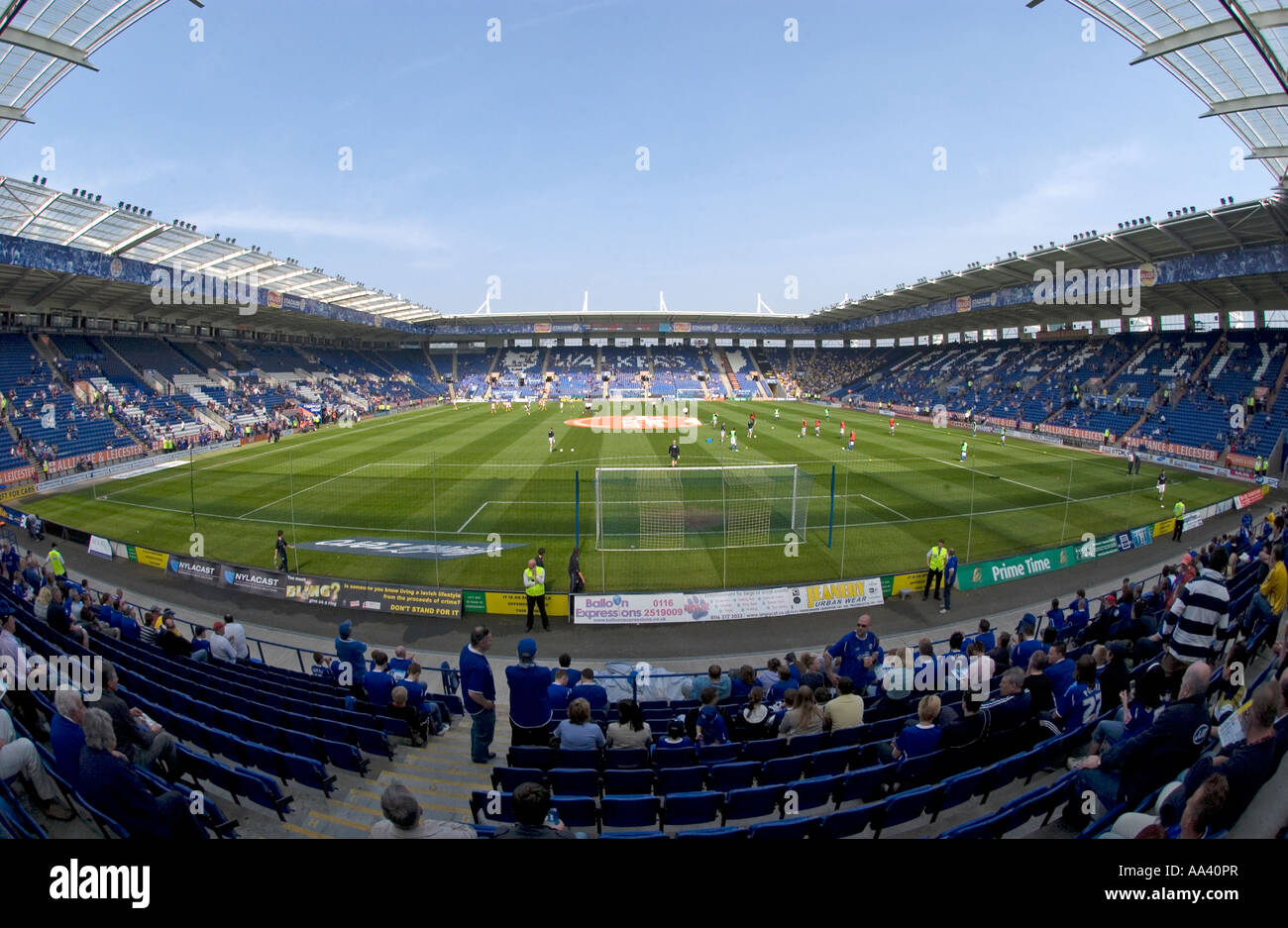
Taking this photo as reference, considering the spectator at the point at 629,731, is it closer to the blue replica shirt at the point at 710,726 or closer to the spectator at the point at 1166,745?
the blue replica shirt at the point at 710,726

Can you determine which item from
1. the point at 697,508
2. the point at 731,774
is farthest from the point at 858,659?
the point at 697,508

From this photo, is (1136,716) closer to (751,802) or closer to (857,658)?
(857,658)

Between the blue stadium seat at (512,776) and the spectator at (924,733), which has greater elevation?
the spectator at (924,733)

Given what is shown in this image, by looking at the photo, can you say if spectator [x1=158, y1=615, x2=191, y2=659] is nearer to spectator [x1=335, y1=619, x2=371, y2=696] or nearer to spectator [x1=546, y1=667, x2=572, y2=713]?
spectator [x1=335, y1=619, x2=371, y2=696]

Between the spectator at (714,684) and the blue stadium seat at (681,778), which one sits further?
the spectator at (714,684)

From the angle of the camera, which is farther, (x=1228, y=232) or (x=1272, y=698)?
(x=1228, y=232)

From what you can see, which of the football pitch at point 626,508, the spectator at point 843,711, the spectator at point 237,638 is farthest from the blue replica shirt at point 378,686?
the football pitch at point 626,508

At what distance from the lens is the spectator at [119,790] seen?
160 inches

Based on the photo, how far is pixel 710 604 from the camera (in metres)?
13.5

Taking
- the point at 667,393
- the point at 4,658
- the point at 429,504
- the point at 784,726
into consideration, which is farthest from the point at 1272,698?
the point at 667,393

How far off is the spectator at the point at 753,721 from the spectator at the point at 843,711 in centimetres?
70

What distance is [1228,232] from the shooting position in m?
28.1

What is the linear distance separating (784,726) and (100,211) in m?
39.5
